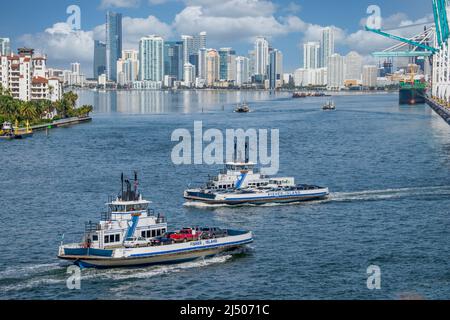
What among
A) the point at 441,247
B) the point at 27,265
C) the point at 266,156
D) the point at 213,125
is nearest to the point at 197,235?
the point at 27,265

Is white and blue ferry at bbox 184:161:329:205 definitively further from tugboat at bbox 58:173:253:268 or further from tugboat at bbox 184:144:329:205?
tugboat at bbox 58:173:253:268

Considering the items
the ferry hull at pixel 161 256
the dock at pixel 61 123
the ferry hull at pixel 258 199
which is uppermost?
the dock at pixel 61 123

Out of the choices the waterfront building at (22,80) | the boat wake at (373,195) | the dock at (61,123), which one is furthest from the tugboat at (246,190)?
the waterfront building at (22,80)

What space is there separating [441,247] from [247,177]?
10.9 m

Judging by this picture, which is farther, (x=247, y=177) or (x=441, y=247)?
(x=247, y=177)

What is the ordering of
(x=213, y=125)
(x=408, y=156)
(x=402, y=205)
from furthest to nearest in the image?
1. (x=213, y=125)
2. (x=408, y=156)
3. (x=402, y=205)

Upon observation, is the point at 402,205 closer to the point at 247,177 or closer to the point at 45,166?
the point at 247,177

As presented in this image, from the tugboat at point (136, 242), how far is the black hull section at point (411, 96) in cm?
11085

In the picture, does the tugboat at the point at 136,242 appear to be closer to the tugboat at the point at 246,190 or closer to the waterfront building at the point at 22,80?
the tugboat at the point at 246,190

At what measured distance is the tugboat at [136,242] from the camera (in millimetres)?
19938

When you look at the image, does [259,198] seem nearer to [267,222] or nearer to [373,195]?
[267,222]

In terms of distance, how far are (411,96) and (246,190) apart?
102455 millimetres
